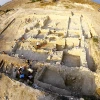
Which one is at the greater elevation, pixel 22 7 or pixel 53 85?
pixel 22 7

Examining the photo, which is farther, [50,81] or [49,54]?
[49,54]

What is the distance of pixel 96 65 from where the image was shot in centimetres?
1641

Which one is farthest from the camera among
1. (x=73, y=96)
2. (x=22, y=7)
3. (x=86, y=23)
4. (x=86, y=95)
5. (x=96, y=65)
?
(x=22, y=7)

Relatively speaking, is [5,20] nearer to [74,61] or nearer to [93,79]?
[74,61]

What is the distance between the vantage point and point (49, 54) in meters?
18.0

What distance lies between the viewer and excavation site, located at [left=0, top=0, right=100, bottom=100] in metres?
13.2

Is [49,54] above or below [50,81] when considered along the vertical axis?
above

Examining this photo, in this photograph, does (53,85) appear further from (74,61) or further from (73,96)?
(74,61)

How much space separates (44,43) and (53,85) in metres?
6.70

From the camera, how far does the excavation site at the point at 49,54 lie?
521 inches

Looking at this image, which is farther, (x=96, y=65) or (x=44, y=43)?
(x=44, y=43)

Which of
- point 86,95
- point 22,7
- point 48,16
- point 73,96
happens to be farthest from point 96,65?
point 22,7

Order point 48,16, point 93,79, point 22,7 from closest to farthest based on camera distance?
point 93,79 → point 48,16 → point 22,7

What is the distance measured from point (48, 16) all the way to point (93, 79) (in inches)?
501
